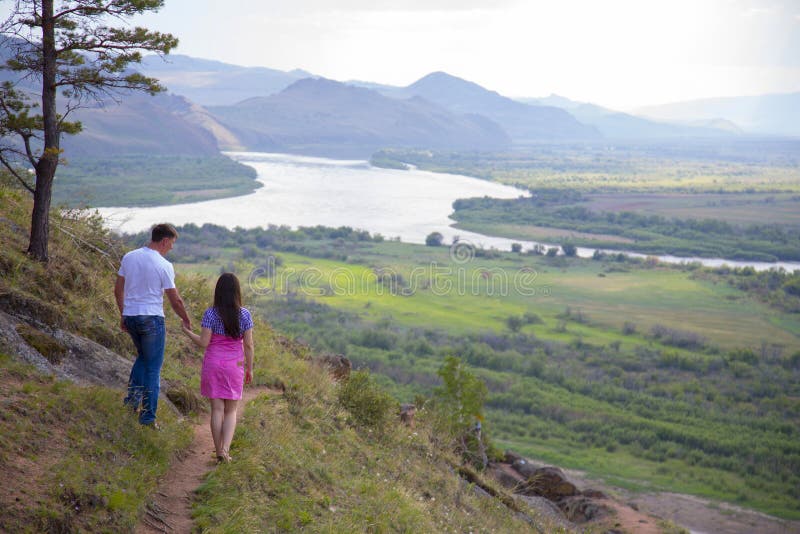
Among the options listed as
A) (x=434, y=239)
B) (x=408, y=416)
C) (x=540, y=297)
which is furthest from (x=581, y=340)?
(x=408, y=416)

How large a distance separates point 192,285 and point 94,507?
7565 millimetres

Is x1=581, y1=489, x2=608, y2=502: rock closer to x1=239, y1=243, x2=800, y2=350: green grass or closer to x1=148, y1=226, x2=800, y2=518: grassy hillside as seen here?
x1=148, y1=226, x2=800, y2=518: grassy hillside

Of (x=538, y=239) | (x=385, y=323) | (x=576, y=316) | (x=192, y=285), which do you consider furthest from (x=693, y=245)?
(x=192, y=285)

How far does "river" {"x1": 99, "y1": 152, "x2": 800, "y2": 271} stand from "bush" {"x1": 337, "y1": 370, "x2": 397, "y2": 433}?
40791 mm

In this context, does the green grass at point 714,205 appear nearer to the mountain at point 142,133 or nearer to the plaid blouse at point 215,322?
the mountain at point 142,133

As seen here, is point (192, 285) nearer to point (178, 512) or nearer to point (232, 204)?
point (178, 512)

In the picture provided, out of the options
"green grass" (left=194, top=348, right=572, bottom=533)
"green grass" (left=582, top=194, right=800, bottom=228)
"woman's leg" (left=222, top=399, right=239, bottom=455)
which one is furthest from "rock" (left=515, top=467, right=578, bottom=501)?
"green grass" (left=582, top=194, right=800, bottom=228)

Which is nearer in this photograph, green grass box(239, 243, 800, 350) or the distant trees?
the distant trees

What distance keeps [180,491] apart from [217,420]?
2.09ft

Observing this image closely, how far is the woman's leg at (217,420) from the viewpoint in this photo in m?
6.34

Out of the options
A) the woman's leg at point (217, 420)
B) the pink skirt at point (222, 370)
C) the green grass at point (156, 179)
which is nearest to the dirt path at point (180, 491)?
the woman's leg at point (217, 420)

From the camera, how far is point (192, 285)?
1248 centimetres

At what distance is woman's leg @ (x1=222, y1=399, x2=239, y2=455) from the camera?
6.36m

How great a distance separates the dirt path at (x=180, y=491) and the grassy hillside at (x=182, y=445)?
9 cm
